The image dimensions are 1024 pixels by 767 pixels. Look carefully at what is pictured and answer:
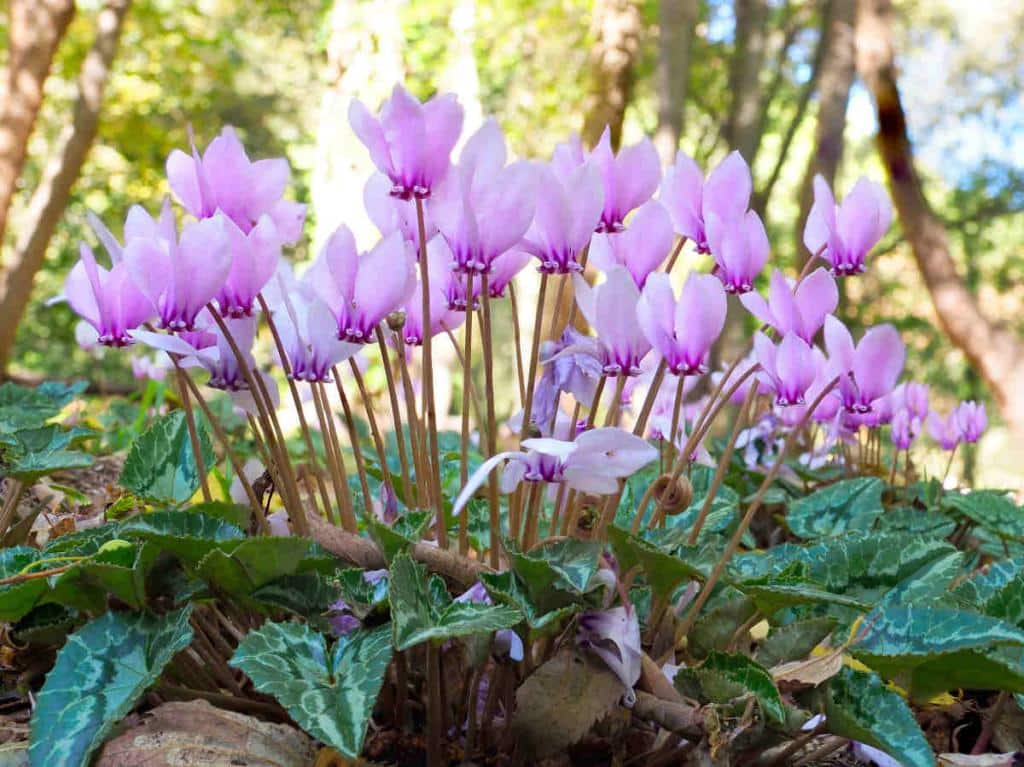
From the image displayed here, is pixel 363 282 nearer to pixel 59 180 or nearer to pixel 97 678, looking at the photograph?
pixel 97 678

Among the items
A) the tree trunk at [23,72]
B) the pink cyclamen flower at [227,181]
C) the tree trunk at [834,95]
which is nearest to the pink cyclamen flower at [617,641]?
the pink cyclamen flower at [227,181]

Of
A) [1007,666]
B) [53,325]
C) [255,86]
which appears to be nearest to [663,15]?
[1007,666]

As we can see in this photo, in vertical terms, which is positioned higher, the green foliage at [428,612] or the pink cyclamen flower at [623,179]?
the pink cyclamen flower at [623,179]

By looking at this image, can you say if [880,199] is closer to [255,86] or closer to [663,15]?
[663,15]

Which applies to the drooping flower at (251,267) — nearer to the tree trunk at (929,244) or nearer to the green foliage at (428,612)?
the green foliage at (428,612)

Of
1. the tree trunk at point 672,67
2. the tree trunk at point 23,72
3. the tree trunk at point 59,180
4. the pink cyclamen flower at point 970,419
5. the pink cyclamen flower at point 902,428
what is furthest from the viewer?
the tree trunk at point 672,67

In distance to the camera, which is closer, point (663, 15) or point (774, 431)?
point (774, 431)
